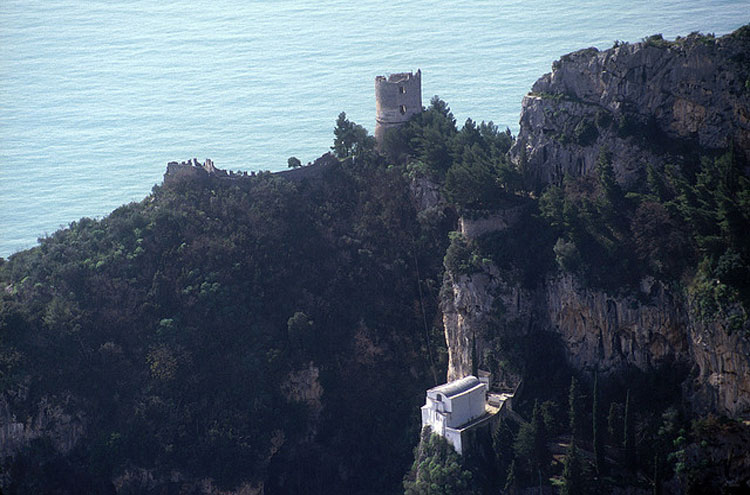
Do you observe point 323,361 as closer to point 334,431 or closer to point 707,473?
point 334,431

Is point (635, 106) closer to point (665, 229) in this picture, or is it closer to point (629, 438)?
point (665, 229)

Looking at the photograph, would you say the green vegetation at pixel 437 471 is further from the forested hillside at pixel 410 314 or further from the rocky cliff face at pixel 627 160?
the rocky cliff face at pixel 627 160

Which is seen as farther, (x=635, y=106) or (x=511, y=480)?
(x=635, y=106)

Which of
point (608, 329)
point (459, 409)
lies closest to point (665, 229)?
point (608, 329)

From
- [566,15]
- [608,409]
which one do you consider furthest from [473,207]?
[566,15]

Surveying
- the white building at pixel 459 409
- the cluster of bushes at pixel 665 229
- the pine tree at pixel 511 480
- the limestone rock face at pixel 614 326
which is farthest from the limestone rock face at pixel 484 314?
the pine tree at pixel 511 480
